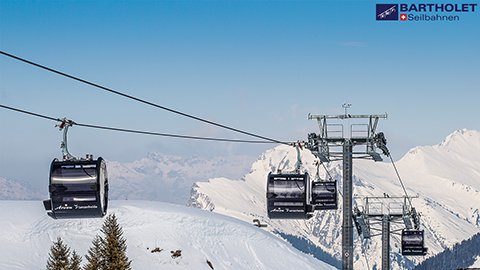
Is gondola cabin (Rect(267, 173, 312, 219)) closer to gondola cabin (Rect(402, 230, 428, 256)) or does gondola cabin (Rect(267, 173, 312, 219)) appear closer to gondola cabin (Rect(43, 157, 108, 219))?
gondola cabin (Rect(43, 157, 108, 219))

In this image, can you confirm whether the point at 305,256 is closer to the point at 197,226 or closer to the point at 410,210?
the point at 197,226

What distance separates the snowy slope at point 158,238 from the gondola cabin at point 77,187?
4733 centimetres

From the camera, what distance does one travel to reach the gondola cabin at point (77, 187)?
87.0ft

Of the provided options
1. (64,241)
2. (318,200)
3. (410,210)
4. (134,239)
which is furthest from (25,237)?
(318,200)

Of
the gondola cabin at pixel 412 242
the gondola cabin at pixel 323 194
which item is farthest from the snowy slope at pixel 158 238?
the gondola cabin at pixel 323 194

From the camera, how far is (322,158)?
4300 cm

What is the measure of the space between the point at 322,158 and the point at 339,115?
260 centimetres

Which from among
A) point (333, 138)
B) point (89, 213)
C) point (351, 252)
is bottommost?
point (351, 252)

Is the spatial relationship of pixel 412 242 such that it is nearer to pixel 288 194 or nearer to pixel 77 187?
pixel 288 194

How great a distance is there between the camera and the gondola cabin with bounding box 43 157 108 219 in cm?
2652

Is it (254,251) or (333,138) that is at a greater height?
(333,138)

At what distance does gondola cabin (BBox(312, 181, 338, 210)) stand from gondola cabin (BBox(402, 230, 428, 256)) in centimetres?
2560

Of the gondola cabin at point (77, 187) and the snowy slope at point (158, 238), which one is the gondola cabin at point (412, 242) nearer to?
the snowy slope at point (158, 238)

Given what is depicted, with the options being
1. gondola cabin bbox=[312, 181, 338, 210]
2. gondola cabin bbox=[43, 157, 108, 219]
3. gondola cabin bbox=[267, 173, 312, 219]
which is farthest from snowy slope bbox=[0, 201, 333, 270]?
gondola cabin bbox=[43, 157, 108, 219]
